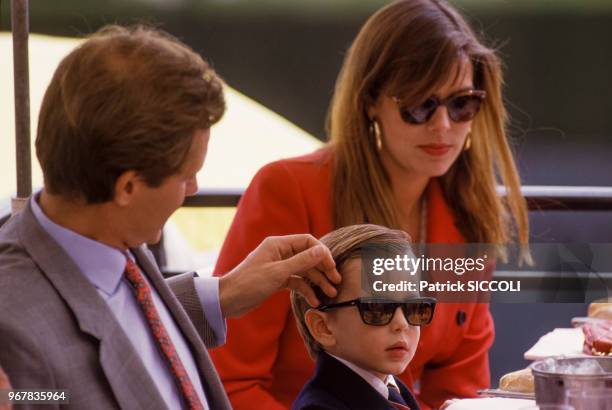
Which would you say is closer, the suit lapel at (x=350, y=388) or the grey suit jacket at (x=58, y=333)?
the grey suit jacket at (x=58, y=333)

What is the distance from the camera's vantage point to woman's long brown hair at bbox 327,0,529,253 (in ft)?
7.02

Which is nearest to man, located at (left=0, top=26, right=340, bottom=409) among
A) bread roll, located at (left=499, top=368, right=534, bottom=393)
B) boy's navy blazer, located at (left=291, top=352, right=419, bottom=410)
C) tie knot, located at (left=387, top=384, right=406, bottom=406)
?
boy's navy blazer, located at (left=291, top=352, right=419, bottom=410)

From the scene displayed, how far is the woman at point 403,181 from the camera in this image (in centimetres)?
212

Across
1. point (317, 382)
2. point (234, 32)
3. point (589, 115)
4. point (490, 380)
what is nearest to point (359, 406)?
point (317, 382)

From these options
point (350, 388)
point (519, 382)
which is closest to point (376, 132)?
point (519, 382)

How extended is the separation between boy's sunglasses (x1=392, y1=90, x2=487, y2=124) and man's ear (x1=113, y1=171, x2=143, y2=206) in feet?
3.11

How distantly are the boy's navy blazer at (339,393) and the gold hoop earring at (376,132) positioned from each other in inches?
27.6

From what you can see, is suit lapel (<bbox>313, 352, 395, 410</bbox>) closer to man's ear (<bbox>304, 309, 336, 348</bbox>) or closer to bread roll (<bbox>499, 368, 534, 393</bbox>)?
man's ear (<bbox>304, 309, 336, 348</bbox>)

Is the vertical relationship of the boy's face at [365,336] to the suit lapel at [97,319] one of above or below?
below

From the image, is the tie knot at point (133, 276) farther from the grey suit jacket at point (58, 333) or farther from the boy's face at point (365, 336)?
the boy's face at point (365, 336)

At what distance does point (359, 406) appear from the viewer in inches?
60.9

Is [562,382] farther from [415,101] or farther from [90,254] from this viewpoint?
[415,101]

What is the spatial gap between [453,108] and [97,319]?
3.51 feet

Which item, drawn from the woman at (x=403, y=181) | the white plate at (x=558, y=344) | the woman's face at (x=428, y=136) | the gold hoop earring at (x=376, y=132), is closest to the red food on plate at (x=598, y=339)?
the white plate at (x=558, y=344)
